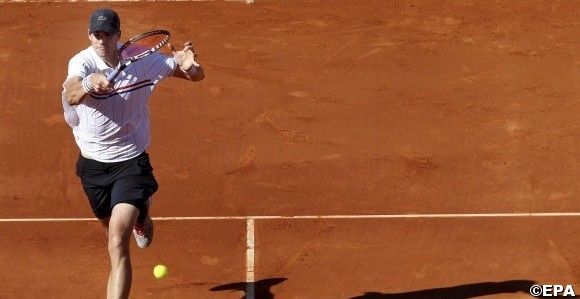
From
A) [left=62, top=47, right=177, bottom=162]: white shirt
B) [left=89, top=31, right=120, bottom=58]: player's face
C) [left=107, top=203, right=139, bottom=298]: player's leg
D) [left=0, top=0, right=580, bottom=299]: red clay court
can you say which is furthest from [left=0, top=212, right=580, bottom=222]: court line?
[left=89, top=31, right=120, bottom=58]: player's face

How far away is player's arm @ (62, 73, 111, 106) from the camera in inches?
328

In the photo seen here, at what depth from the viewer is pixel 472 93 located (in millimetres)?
13867

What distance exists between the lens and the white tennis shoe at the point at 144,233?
997 centimetres

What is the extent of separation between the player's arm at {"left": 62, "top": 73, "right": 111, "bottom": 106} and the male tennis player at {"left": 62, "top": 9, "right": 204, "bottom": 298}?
10mm

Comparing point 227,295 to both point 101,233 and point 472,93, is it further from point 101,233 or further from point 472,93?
point 472,93

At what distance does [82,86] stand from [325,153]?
4.50 metres

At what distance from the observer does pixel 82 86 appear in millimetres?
8570

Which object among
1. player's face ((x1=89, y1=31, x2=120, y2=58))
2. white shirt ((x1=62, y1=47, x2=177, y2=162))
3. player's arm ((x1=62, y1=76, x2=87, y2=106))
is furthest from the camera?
white shirt ((x1=62, y1=47, x2=177, y2=162))

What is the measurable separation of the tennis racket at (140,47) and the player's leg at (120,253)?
1138 millimetres

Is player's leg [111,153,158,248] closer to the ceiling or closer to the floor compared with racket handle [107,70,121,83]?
closer to the floor

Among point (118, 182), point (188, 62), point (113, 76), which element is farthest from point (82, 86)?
point (118, 182)

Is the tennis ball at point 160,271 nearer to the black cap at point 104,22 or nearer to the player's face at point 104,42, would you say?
the player's face at point 104,42

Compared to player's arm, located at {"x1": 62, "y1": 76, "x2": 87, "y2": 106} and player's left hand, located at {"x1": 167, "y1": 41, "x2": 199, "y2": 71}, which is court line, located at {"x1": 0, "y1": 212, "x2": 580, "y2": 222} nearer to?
player's left hand, located at {"x1": 167, "y1": 41, "x2": 199, "y2": 71}

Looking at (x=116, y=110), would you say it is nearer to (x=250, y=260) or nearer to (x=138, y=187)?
(x=138, y=187)
